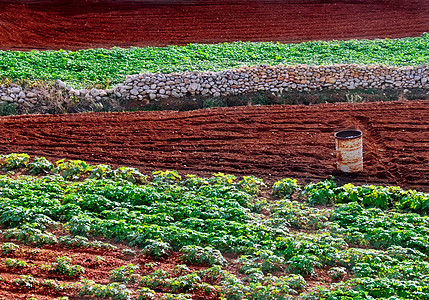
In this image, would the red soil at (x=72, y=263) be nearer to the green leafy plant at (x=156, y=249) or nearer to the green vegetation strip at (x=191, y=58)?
the green leafy plant at (x=156, y=249)

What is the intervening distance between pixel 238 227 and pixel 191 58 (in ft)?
38.2

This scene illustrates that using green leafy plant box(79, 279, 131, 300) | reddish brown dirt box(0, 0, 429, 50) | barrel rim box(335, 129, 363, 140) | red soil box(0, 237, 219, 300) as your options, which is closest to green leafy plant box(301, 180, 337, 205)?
barrel rim box(335, 129, 363, 140)

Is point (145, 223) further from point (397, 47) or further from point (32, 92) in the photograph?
point (397, 47)

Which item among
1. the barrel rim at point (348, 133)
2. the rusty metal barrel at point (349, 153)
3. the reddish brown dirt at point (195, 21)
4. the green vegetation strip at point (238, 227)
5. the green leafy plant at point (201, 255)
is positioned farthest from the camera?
the reddish brown dirt at point (195, 21)

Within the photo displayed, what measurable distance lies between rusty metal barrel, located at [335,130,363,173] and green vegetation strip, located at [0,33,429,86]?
24.7 feet

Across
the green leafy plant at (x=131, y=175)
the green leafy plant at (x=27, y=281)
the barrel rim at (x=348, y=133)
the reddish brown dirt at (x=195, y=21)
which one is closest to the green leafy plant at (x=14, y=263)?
the green leafy plant at (x=27, y=281)

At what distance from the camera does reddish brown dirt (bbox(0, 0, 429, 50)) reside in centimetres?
2394

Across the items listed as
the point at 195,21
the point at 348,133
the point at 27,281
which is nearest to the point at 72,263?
the point at 27,281

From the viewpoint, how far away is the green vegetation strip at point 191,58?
61.1ft

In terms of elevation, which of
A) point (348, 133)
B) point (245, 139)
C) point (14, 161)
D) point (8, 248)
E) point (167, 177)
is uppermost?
point (348, 133)

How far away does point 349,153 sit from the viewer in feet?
38.6

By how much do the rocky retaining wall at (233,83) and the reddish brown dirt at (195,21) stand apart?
5.84m

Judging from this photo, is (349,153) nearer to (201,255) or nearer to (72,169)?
(201,255)

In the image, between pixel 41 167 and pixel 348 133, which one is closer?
pixel 348 133
